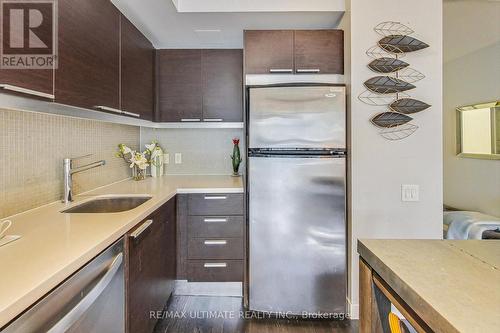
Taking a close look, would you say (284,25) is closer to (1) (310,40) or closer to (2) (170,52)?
(1) (310,40)

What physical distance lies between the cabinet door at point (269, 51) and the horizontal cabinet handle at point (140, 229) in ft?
4.66

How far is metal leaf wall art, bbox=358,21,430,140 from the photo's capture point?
6.73 feet

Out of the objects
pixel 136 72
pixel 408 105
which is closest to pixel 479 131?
pixel 408 105

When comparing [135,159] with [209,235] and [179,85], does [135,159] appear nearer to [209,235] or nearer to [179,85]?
[179,85]

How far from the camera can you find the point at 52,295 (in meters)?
0.78

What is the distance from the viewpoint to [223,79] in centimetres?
274

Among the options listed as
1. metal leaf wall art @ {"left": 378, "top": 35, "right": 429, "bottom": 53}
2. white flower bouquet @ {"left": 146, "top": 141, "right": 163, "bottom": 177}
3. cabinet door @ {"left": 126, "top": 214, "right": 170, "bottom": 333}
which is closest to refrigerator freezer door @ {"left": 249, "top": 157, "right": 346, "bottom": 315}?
cabinet door @ {"left": 126, "top": 214, "right": 170, "bottom": 333}

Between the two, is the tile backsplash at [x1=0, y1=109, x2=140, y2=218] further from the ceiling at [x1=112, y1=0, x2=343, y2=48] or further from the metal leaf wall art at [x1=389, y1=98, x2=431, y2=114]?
the metal leaf wall art at [x1=389, y1=98, x2=431, y2=114]

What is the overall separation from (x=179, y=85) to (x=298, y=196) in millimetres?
1616

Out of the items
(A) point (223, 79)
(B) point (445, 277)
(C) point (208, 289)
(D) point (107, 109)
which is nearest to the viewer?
(B) point (445, 277)

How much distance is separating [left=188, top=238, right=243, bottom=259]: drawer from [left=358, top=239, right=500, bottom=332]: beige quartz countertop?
4.72 feet

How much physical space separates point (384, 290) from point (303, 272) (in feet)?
4.30

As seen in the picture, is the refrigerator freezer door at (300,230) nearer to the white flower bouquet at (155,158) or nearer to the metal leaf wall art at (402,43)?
the metal leaf wall art at (402,43)

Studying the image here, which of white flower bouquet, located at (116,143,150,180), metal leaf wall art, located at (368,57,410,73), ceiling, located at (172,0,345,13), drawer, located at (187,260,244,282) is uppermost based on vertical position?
ceiling, located at (172,0,345,13)
